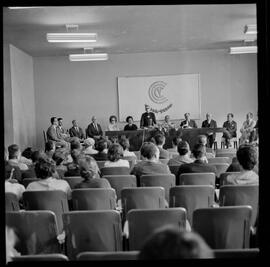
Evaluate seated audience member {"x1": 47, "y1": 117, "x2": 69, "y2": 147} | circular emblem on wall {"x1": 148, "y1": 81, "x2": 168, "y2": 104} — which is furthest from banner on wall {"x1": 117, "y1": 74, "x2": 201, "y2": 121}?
seated audience member {"x1": 47, "y1": 117, "x2": 69, "y2": 147}

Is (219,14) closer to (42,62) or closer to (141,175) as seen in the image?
(141,175)

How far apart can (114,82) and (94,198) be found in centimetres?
1120

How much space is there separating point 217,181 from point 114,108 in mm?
10073

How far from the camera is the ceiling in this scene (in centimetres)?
873

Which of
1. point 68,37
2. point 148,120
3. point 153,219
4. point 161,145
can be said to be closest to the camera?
point 153,219

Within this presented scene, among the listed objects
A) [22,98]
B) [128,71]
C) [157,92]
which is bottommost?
[22,98]

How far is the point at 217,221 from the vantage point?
131 inches

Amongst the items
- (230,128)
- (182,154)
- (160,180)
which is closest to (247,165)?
(160,180)

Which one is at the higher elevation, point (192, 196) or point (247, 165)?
point (247, 165)

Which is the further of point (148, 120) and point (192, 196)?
point (148, 120)

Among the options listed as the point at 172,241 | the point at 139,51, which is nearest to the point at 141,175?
the point at 172,241

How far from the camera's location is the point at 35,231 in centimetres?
348

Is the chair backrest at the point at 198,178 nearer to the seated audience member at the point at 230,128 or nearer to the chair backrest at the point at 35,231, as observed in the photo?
the chair backrest at the point at 35,231

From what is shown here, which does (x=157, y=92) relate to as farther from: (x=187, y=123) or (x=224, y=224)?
(x=224, y=224)
